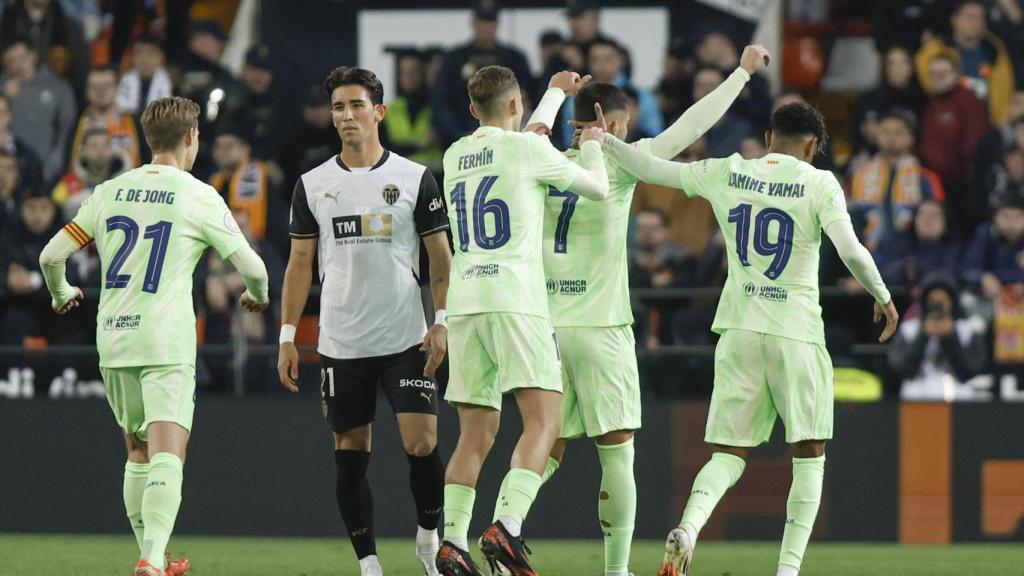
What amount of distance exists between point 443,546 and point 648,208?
6.66 m

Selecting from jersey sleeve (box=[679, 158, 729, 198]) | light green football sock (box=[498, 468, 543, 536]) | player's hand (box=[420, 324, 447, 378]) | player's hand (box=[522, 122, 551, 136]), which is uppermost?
player's hand (box=[522, 122, 551, 136])

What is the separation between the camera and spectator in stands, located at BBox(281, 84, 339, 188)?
50.1ft

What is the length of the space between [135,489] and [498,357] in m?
1.90

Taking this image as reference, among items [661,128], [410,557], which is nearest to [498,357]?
[410,557]

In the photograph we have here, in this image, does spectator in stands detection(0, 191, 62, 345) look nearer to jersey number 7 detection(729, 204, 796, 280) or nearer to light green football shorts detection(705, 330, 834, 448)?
light green football shorts detection(705, 330, 834, 448)

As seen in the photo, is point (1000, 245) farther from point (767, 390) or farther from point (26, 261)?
point (26, 261)

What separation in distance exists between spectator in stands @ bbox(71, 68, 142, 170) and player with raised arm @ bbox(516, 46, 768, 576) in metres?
7.62

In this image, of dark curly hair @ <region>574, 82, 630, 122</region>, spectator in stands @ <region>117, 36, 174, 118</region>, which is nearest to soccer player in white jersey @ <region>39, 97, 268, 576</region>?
dark curly hair @ <region>574, 82, 630, 122</region>

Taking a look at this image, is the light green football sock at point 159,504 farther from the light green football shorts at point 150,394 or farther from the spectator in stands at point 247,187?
the spectator in stands at point 247,187

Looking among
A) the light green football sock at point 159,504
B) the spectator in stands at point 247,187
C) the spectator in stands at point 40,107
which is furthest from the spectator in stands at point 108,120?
the light green football sock at point 159,504

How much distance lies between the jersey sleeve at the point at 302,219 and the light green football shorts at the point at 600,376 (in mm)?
1266

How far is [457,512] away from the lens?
745 centimetres

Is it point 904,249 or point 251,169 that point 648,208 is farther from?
point 251,169

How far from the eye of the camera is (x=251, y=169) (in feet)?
48.3
